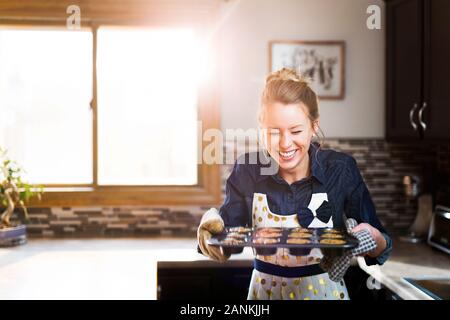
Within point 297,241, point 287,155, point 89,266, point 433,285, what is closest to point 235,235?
point 297,241

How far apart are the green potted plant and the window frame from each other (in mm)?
124

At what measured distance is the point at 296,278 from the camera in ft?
4.62

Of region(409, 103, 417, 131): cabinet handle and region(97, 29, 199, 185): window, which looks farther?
region(97, 29, 199, 185): window

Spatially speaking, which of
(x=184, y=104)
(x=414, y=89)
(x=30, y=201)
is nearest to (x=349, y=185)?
(x=414, y=89)

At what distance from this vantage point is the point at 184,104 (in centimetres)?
270

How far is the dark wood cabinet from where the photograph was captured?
2227mm

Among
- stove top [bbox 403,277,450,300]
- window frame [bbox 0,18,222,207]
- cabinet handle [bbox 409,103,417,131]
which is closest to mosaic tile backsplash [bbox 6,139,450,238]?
window frame [bbox 0,18,222,207]

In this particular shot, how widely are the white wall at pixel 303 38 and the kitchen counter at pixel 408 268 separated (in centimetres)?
65

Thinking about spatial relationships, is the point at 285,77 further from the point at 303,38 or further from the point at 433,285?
the point at 303,38

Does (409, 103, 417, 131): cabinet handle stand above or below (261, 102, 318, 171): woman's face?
above

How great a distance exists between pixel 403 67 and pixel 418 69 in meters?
0.10

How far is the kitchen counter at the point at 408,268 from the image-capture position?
181 cm

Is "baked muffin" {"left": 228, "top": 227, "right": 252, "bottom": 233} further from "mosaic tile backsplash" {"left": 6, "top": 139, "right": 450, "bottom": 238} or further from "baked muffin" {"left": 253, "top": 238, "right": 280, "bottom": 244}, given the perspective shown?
"mosaic tile backsplash" {"left": 6, "top": 139, "right": 450, "bottom": 238}

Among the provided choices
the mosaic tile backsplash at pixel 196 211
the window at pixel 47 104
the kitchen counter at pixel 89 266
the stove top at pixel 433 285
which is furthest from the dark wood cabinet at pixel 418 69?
the window at pixel 47 104
